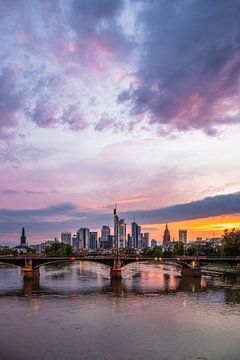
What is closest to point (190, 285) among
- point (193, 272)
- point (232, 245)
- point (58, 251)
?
point (193, 272)

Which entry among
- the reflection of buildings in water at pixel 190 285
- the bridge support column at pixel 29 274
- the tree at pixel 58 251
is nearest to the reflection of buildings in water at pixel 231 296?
the reflection of buildings in water at pixel 190 285

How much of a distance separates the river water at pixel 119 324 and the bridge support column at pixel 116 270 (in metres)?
22.6

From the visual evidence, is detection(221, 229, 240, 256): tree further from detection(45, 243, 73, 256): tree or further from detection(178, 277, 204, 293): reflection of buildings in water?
detection(45, 243, 73, 256): tree

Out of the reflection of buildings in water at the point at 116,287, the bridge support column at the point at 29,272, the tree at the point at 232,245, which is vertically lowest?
the reflection of buildings in water at the point at 116,287

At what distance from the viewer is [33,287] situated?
81375mm

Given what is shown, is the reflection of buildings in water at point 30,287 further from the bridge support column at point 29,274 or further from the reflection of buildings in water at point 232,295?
the reflection of buildings in water at point 232,295

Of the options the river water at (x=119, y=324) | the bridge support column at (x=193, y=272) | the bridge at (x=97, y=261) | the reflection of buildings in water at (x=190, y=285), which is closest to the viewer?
the river water at (x=119, y=324)

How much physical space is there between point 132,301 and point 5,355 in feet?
102

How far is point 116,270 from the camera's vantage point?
99000 mm

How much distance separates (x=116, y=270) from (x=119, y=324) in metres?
54.1

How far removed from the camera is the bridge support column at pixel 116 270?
97.6 metres

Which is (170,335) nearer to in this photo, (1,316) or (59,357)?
(59,357)

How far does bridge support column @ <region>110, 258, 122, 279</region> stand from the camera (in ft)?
320

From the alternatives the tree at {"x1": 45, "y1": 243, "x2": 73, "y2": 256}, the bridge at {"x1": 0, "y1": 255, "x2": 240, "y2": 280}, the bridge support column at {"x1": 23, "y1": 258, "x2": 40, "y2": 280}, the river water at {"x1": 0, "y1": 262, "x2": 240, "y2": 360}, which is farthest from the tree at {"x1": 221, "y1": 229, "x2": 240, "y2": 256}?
the tree at {"x1": 45, "y1": 243, "x2": 73, "y2": 256}
